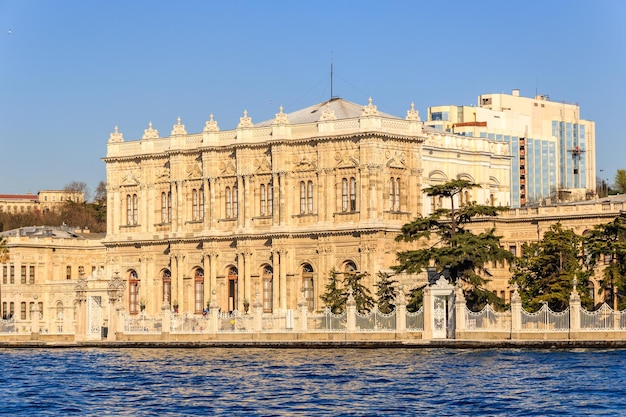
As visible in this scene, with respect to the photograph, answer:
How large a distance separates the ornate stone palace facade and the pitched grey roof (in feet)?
0.32

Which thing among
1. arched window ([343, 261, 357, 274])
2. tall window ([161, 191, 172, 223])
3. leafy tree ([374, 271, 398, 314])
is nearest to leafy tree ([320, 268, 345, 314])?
arched window ([343, 261, 357, 274])

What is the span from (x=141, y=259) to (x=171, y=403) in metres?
48.2

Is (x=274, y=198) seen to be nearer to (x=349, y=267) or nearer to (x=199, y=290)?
(x=349, y=267)

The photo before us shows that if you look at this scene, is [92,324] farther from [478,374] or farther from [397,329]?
[478,374]

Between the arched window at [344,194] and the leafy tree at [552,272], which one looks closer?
the leafy tree at [552,272]

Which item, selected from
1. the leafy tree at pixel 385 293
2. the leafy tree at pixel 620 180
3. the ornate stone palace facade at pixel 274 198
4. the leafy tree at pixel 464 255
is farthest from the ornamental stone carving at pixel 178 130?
the leafy tree at pixel 620 180

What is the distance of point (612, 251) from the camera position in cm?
7275

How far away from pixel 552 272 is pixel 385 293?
8586 mm

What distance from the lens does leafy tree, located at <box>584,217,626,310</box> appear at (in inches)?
2840

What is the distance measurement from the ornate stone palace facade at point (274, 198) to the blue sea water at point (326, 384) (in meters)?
19.3

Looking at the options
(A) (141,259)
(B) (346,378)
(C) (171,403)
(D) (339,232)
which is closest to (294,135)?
(D) (339,232)

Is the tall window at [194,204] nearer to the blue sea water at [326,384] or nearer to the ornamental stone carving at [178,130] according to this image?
the ornamental stone carving at [178,130]

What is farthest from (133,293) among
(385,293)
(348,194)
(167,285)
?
(385,293)

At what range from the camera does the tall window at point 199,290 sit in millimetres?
96688
